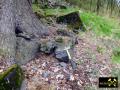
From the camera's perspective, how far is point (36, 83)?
6441 millimetres

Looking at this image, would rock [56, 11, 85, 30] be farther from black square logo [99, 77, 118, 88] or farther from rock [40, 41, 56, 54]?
black square logo [99, 77, 118, 88]

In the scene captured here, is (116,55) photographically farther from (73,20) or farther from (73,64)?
(73,64)

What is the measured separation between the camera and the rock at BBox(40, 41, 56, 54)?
765 centimetres

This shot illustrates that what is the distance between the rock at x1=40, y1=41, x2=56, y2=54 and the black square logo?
1.60 m

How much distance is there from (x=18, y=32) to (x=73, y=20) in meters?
3.11

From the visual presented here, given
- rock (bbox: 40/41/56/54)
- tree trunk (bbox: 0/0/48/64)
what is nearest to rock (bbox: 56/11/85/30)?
tree trunk (bbox: 0/0/48/64)

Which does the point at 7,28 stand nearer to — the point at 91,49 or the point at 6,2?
the point at 6,2

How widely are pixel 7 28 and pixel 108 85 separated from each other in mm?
2806

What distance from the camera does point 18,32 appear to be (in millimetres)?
7898

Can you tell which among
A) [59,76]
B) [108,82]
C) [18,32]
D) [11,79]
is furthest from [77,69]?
[11,79]

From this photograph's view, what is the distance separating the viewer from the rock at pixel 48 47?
7.65 metres

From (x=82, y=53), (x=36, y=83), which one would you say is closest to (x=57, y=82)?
(x=36, y=83)

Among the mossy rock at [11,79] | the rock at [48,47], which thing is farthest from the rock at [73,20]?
the mossy rock at [11,79]

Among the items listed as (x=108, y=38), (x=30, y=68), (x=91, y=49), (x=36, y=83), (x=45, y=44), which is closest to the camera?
(x=36, y=83)
